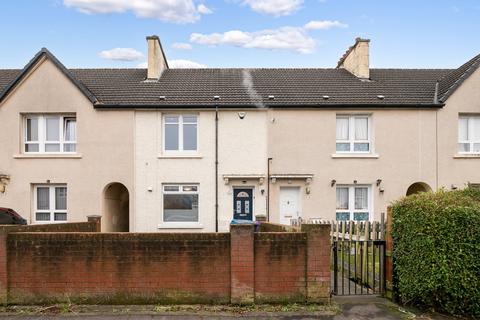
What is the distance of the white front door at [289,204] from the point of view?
15.9 m

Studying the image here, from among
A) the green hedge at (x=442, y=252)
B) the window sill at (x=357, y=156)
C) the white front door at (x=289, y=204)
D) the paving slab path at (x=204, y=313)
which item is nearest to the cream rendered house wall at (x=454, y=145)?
the window sill at (x=357, y=156)

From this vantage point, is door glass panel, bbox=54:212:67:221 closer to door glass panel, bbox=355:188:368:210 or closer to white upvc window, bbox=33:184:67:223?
white upvc window, bbox=33:184:67:223

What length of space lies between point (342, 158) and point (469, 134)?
567 centimetres

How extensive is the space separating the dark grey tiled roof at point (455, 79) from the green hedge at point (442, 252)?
10.2 metres

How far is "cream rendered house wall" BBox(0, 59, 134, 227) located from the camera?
15664 millimetres

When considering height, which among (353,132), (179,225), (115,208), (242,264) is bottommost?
(179,225)

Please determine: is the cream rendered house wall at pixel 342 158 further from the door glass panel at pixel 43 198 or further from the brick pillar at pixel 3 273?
the brick pillar at pixel 3 273

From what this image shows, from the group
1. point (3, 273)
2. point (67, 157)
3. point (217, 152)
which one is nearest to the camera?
point (3, 273)

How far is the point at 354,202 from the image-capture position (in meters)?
16.1

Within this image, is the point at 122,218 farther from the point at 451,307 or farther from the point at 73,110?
the point at 451,307

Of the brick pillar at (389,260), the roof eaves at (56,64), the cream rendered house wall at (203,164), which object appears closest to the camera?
the brick pillar at (389,260)

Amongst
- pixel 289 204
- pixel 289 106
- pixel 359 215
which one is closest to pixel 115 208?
pixel 289 204

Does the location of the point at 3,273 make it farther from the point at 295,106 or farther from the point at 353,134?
the point at 353,134

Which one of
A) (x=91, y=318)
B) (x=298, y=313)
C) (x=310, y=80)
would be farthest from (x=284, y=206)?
(x=91, y=318)
